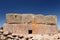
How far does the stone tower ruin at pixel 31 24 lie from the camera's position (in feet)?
31.1

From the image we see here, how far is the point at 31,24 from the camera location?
31.3 ft

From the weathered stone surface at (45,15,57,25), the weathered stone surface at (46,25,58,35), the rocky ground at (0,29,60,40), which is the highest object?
the weathered stone surface at (45,15,57,25)

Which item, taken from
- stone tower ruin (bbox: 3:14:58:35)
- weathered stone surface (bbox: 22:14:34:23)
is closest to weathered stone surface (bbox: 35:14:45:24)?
stone tower ruin (bbox: 3:14:58:35)

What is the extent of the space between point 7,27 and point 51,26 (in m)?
2.73

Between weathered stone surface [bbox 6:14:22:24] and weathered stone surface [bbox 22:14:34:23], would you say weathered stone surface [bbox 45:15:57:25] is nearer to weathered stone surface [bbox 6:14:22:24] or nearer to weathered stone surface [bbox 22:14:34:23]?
weathered stone surface [bbox 22:14:34:23]

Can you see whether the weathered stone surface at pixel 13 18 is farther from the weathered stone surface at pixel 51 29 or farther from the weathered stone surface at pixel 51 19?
the weathered stone surface at pixel 51 29

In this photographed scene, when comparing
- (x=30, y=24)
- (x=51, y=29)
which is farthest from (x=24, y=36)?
(x=51, y=29)

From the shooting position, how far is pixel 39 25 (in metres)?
9.59

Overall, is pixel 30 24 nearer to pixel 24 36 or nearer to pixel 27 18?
pixel 27 18

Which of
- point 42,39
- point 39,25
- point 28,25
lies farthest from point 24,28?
point 42,39

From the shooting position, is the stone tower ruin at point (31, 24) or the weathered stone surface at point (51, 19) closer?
the stone tower ruin at point (31, 24)

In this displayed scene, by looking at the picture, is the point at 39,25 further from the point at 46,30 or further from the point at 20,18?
the point at 20,18

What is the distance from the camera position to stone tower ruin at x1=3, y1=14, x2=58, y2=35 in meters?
9.48

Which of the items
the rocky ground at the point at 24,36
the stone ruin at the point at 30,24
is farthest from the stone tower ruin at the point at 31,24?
the rocky ground at the point at 24,36
